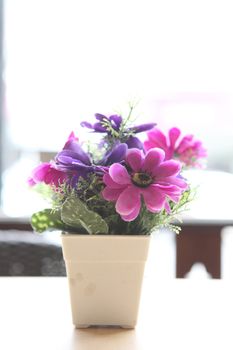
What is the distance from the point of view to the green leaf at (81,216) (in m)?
0.91

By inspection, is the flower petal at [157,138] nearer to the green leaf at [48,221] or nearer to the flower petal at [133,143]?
the flower petal at [133,143]

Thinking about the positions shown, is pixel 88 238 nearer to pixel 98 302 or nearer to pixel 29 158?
pixel 98 302

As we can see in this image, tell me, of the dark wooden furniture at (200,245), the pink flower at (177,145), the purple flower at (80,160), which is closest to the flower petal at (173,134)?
the pink flower at (177,145)

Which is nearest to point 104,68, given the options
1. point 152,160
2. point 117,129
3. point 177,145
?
point 177,145

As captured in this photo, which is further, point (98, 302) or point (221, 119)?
point (221, 119)

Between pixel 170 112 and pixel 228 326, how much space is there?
7.44ft

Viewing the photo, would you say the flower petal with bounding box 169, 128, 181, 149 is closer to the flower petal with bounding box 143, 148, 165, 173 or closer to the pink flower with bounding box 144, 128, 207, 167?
the pink flower with bounding box 144, 128, 207, 167

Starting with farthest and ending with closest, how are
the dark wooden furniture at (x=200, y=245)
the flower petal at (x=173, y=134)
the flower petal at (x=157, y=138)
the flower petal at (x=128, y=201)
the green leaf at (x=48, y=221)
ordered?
the dark wooden furniture at (x=200, y=245)
the flower petal at (x=173, y=134)
the flower petal at (x=157, y=138)
the green leaf at (x=48, y=221)
the flower petal at (x=128, y=201)

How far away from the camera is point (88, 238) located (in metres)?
0.94

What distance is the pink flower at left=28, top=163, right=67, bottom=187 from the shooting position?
95 cm

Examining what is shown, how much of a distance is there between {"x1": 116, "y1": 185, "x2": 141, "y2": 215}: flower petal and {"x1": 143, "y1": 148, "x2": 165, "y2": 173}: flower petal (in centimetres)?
5

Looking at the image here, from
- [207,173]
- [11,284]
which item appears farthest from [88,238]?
[207,173]

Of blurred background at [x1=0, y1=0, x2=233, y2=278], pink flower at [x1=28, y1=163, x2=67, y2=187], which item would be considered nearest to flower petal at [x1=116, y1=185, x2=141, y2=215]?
pink flower at [x1=28, y1=163, x2=67, y2=187]

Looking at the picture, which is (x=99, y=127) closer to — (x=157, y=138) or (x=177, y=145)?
(x=157, y=138)
